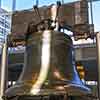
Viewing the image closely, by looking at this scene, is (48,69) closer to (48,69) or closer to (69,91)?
(48,69)

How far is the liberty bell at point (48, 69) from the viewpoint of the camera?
2.71 meters

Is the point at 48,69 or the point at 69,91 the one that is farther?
the point at 48,69

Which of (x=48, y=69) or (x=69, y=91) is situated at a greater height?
(x=48, y=69)

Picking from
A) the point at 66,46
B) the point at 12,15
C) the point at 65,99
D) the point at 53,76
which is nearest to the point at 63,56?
the point at 66,46

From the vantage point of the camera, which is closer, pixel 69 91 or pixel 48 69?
pixel 69 91

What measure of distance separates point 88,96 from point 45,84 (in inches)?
17.3

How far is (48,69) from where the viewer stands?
2.93 metres

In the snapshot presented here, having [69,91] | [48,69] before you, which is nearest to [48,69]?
[48,69]

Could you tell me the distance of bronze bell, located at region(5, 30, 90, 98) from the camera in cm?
271

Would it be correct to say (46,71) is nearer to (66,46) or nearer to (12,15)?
(66,46)

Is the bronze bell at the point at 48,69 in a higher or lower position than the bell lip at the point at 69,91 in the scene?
higher

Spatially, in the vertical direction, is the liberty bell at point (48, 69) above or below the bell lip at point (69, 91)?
above

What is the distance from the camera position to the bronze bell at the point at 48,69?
107 inches

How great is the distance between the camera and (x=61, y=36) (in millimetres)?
3104
